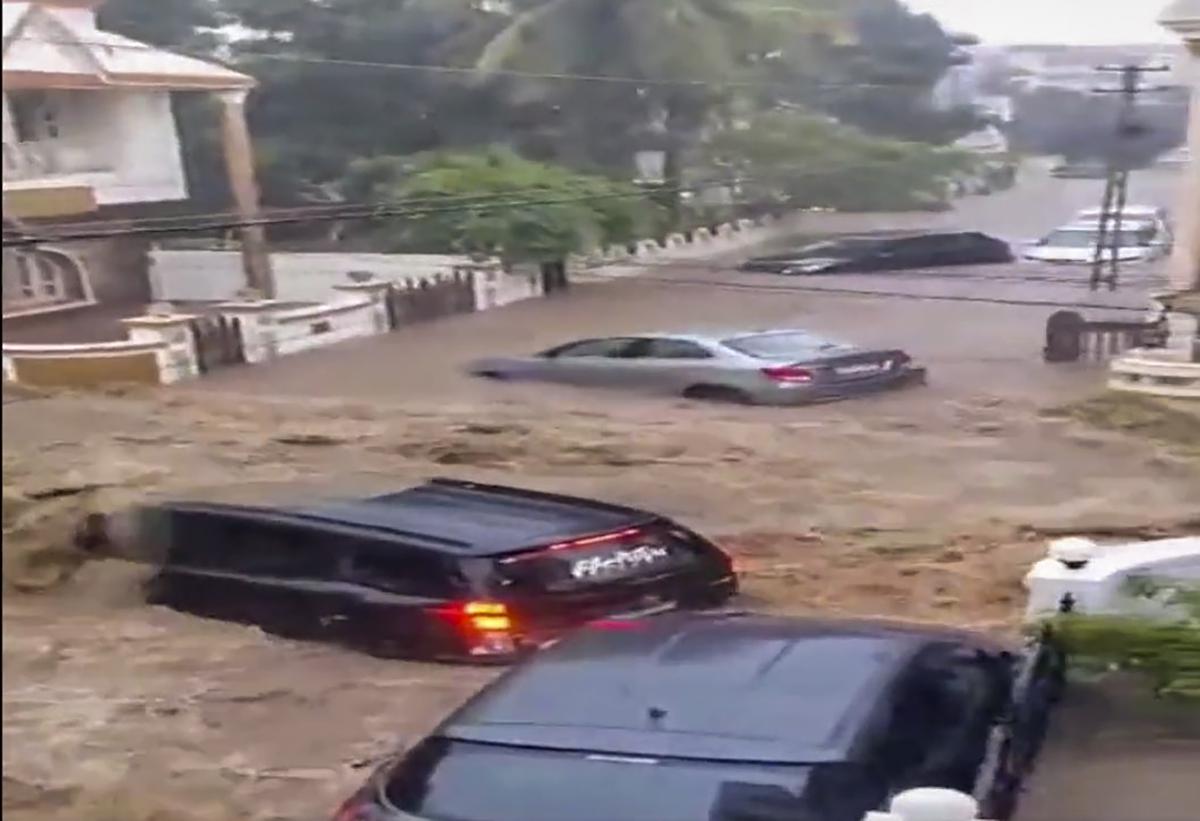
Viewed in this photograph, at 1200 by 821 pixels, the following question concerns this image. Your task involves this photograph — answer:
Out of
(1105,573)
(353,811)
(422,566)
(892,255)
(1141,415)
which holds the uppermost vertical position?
(892,255)

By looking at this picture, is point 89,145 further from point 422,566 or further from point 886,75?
point 886,75

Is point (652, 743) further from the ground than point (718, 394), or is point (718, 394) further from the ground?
point (718, 394)

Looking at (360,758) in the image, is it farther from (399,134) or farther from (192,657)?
(399,134)

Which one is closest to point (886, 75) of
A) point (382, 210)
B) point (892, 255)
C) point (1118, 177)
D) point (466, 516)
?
point (892, 255)

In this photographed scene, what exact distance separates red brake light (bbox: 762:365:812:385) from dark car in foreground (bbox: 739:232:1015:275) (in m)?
0.15

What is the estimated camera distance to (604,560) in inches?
96.8

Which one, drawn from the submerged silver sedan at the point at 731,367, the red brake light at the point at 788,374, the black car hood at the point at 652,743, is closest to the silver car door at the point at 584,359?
the submerged silver sedan at the point at 731,367

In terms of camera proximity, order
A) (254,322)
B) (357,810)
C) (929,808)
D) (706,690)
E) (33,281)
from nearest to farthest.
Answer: (929,808), (33,281), (357,810), (706,690), (254,322)

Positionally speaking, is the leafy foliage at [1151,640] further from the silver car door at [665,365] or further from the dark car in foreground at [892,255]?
the silver car door at [665,365]

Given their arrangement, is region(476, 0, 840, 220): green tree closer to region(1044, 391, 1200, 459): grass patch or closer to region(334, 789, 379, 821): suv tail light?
region(1044, 391, 1200, 459): grass patch

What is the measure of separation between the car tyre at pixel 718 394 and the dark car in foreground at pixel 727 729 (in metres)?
0.33

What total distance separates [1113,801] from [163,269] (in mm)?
1540

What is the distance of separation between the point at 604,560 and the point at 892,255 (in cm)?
65

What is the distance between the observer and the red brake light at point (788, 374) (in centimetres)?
254
